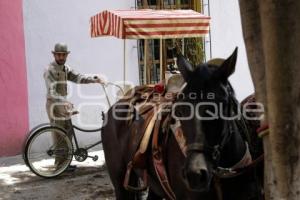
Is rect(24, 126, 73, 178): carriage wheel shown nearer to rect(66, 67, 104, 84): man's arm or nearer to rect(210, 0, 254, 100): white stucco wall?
rect(66, 67, 104, 84): man's arm

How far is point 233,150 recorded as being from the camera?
337 cm

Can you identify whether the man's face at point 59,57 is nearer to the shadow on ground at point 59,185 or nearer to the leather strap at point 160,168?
the shadow on ground at point 59,185

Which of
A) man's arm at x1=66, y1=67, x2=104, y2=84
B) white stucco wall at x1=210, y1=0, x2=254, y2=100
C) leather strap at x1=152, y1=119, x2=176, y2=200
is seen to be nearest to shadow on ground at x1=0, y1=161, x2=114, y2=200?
man's arm at x1=66, y1=67, x2=104, y2=84

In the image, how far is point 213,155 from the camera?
3045 mm

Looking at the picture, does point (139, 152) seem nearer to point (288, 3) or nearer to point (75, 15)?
point (288, 3)

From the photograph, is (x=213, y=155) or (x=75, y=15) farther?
(x=75, y=15)

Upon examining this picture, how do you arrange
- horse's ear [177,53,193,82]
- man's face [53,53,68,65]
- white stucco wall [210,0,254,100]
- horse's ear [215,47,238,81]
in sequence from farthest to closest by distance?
white stucco wall [210,0,254,100] → man's face [53,53,68,65] → horse's ear [177,53,193,82] → horse's ear [215,47,238,81]

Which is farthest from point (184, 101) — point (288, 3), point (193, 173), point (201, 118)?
point (288, 3)

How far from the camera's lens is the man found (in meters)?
7.40

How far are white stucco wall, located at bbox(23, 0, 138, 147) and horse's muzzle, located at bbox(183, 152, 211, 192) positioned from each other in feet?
20.2

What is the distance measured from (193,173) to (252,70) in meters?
0.72

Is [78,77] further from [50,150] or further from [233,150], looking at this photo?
[233,150]

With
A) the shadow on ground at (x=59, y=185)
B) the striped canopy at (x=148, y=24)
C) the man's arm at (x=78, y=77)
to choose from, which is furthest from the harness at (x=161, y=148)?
the man's arm at (x=78, y=77)

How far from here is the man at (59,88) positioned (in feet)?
24.3
